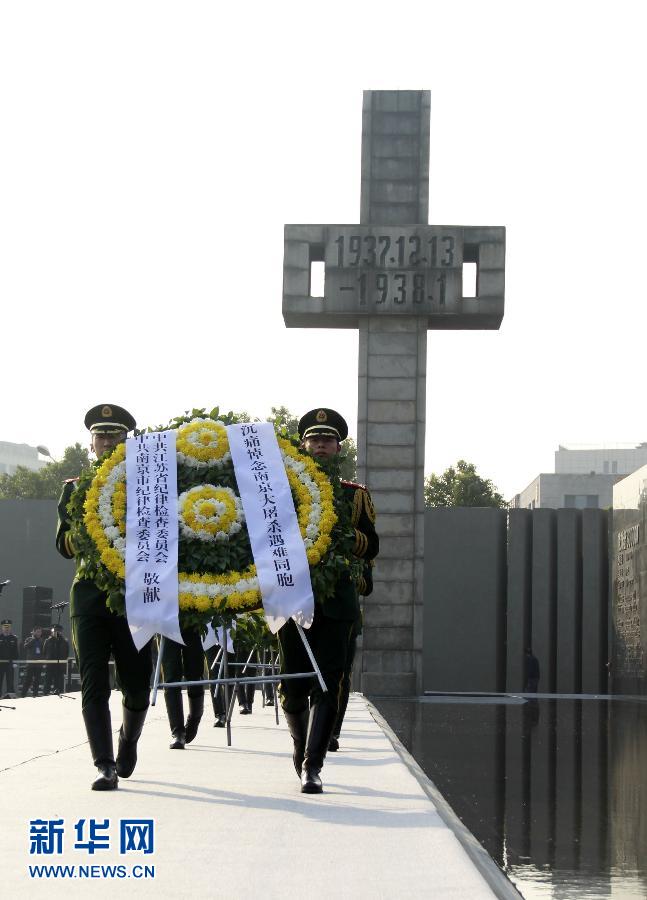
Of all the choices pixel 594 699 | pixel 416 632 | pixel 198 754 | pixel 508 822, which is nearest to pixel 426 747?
pixel 198 754

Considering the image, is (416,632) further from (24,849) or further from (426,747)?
(24,849)

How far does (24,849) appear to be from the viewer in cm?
508

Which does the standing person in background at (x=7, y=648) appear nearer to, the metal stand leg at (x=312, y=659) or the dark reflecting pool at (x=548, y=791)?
the dark reflecting pool at (x=548, y=791)

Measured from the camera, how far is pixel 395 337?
24.8m

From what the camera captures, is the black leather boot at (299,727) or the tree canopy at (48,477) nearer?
the black leather boot at (299,727)

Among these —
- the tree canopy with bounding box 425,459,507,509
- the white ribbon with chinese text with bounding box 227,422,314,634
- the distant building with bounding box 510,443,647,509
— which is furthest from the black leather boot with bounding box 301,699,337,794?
the distant building with bounding box 510,443,647,509

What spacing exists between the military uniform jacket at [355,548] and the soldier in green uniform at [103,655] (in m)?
0.98

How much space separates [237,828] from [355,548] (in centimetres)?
214

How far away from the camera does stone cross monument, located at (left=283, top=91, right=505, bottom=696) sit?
24391 millimetres

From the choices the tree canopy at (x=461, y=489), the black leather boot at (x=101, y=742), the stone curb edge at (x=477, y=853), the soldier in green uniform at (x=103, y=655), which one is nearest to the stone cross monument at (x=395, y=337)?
the stone curb edge at (x=477, y=853)

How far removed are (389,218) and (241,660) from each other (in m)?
11.7

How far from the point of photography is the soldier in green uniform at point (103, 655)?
22.9 feet

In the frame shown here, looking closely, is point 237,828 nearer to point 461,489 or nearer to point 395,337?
point 395,337

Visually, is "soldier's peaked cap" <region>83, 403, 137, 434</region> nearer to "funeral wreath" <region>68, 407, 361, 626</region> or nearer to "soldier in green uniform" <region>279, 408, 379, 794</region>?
"funeral wreath" <region>68, 407, 361, 626</region>
